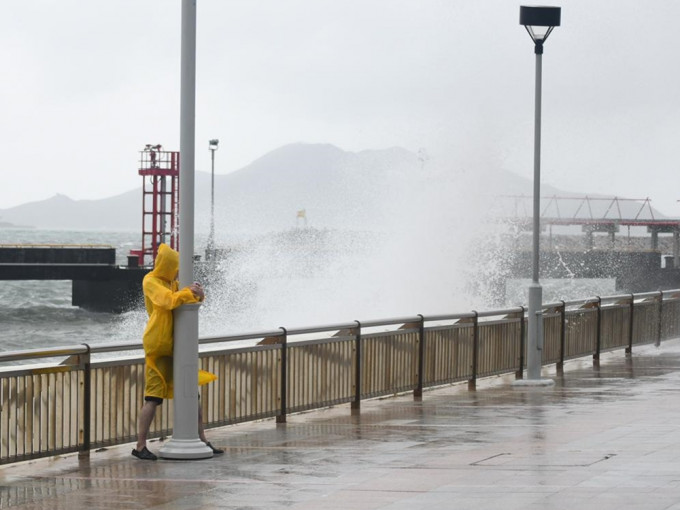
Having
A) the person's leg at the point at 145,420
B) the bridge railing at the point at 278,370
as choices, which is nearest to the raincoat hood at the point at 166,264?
the bridge railing at the point at 278,370

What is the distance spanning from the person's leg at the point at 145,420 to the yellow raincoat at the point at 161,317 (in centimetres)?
9

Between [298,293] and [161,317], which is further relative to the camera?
[298,293]

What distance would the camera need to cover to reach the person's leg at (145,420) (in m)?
12.1

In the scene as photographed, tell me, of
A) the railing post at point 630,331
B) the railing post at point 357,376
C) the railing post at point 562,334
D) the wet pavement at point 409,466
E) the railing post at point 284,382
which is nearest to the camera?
the wet pavement at point 409,466

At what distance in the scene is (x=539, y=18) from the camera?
64.3ft

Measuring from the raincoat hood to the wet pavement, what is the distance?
5.31ft

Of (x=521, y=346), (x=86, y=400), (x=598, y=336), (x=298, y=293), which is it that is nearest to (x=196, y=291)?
(x=86, y=400)

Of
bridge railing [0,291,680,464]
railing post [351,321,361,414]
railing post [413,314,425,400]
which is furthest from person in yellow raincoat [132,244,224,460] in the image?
railing post [413,314,425,400]

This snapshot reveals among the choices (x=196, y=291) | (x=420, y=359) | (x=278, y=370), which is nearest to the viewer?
(x=196, y=291)

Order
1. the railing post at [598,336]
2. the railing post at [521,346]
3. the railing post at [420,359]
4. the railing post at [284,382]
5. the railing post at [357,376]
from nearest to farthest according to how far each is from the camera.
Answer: the railing post at [284,382], the railing post at [357,376], the railing post at [420,359], the railing post at [521,346], the railing post at [598,336]

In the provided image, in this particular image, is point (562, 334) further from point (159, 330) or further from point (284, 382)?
point (159, 330)

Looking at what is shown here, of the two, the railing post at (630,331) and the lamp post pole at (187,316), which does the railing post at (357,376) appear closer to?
the lamp post pole at (187,316)

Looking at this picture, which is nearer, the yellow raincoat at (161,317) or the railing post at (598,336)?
the yellow raincoat at (161,317)

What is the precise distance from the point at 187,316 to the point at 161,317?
23cm
